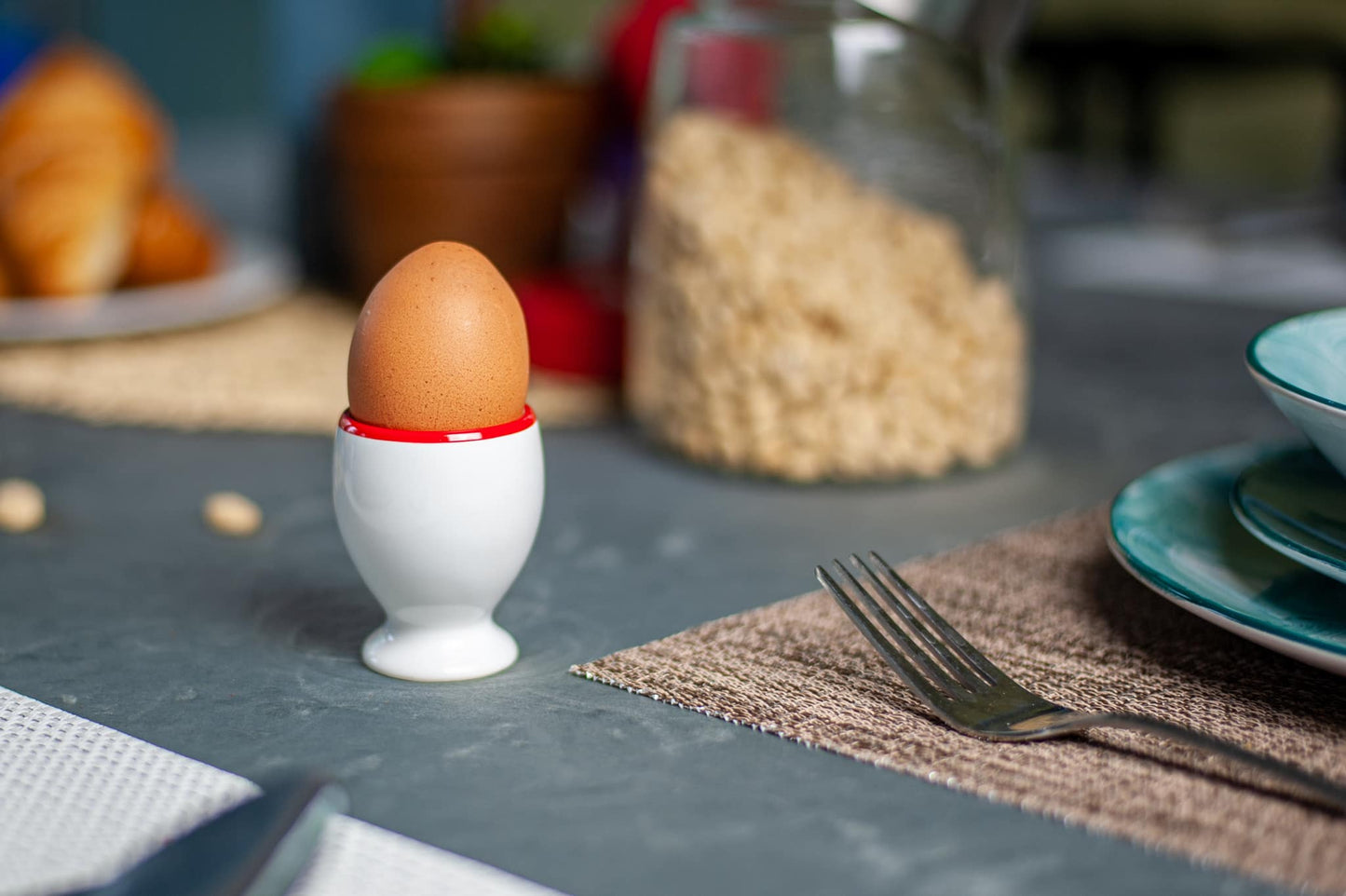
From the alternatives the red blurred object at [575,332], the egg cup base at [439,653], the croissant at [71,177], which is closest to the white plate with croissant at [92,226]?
the croissant at [71,177]

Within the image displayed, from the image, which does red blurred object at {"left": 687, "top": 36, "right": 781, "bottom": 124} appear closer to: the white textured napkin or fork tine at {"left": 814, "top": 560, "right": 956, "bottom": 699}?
fork tine at {"left": 814, "top": 560, "right": 956, "bottom": 699}

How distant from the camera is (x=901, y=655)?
1.60 feet

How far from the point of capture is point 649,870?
0.39m

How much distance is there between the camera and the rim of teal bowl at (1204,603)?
44cm

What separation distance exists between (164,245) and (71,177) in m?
0.11

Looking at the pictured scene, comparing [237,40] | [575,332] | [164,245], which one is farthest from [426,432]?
[237,40]

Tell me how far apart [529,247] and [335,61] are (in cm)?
30

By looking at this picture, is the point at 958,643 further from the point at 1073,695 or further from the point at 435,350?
the point at 435,350

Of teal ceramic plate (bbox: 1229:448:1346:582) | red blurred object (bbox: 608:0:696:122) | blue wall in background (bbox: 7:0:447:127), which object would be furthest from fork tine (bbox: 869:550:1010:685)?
blue wall in background (bbox: 7:0:447:127)

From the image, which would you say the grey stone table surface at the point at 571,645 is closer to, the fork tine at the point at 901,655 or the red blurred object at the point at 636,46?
the fork tine at the point at 901,655

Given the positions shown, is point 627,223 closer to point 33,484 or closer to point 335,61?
→ point 335,61

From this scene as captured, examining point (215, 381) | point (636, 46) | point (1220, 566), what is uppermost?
point (636, 46)

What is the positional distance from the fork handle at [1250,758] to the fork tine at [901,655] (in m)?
0.05

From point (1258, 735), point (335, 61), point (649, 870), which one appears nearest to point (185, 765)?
point (649, 870)
